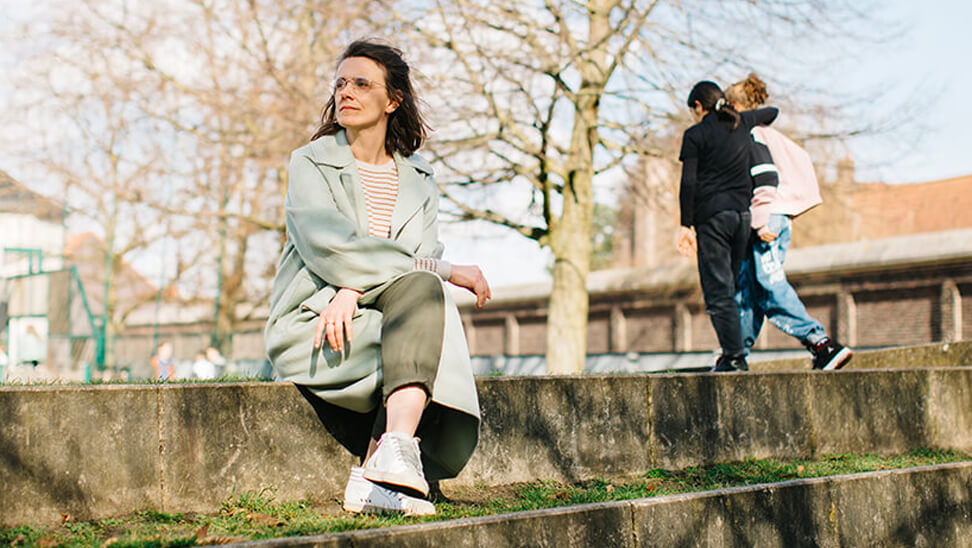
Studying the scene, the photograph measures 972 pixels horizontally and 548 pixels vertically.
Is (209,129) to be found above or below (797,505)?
above

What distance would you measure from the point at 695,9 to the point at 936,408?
8226 millimetres

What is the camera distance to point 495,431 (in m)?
4.29

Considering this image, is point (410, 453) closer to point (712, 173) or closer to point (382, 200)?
point (382, 200)

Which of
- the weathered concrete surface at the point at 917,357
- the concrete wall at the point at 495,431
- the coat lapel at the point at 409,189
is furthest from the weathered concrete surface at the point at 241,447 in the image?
the weathered concrete surface at the point at 917,357

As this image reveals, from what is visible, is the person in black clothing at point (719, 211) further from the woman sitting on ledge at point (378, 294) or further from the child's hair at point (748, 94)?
the woman sitting on ledge at point (378, 294)

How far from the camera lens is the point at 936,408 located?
20.4ft

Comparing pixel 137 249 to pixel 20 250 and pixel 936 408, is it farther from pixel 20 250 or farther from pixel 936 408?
pixel 936 408

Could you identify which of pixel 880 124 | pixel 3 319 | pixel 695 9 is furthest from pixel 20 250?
pixel 880 124

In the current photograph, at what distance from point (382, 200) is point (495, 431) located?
1.14m

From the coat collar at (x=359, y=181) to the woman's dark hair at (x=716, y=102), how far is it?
303 centimetres

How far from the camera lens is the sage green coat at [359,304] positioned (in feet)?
11.7

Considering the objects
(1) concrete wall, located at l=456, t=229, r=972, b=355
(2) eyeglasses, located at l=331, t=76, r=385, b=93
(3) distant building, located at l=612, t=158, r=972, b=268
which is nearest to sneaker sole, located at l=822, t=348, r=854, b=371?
(2) eyeglasses, located at l=331, t=76, r=385, b=93

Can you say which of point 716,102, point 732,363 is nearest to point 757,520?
point 732,363

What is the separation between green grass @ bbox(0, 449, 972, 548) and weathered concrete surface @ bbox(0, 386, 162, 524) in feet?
0.22
